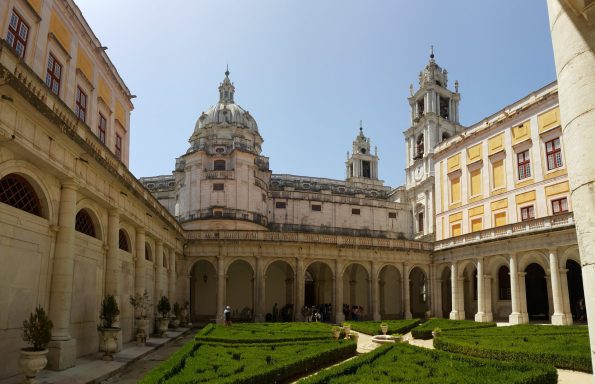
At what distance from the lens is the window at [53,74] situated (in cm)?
1706

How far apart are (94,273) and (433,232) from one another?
124 feet

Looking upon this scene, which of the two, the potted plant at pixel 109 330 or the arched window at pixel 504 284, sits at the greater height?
the arched window at pixel 504 284

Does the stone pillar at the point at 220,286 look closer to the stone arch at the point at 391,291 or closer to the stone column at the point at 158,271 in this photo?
the stone column at the point at 158,271

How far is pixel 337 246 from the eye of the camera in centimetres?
3691

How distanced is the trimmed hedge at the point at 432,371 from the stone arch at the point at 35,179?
8.34 metres

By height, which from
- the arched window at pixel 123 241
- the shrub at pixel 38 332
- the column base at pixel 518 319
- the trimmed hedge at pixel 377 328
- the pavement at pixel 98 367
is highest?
the arched window at pixel 123 241

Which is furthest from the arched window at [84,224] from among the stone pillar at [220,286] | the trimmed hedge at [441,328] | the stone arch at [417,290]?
the stone arch at [417,290]

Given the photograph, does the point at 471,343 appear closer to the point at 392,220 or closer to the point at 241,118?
the point at 392,220

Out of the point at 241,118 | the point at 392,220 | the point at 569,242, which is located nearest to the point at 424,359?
the point at 569,242

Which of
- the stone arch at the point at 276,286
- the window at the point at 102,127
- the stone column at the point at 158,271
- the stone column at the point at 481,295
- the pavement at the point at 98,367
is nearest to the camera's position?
the pavement at the point at 98,367

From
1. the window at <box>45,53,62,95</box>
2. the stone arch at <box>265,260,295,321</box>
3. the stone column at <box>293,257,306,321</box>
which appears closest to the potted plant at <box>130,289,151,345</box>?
the window at <box>45,53,62,95</box>

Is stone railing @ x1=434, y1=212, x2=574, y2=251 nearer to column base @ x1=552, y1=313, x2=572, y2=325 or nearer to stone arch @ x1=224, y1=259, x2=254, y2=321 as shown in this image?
column base @ x1=552, y1=313, x2=572, y2=325

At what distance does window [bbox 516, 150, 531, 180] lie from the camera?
114 feet

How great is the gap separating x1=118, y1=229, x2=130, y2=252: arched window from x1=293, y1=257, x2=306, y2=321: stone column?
1602cm
